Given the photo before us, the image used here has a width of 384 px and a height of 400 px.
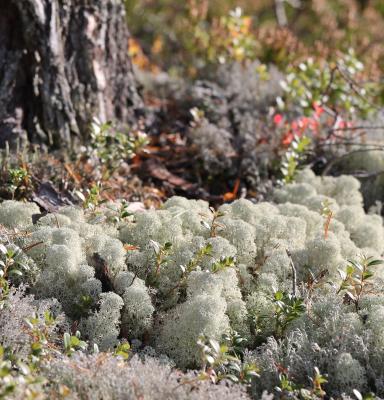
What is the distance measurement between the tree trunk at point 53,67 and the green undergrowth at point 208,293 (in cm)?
103

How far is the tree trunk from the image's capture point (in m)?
3.73

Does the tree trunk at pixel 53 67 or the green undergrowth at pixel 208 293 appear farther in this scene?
the tree trunk at pixel 53 67

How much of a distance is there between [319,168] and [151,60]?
3.35 metres

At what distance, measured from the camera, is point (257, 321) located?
98.8 inches

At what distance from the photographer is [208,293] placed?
8.07 ft

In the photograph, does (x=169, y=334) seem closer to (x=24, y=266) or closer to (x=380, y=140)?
(x=24, y=266)

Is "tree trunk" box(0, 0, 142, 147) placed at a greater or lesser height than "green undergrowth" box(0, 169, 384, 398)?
greater

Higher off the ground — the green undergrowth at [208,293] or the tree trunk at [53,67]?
the tree trunk at [53,67]

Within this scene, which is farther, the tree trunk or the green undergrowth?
the tree trunk

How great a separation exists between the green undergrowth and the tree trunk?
3.37 feet

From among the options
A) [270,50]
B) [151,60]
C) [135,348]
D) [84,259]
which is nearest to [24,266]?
[84,259]

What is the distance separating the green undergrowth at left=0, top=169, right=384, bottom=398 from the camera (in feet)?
7.39

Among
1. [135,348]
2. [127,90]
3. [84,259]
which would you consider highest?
[127,90]

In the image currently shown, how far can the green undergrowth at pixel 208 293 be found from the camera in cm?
225
